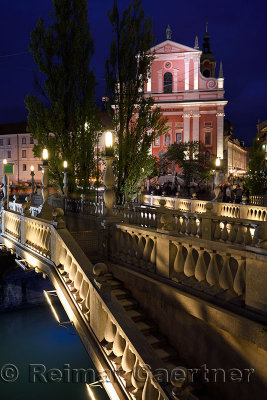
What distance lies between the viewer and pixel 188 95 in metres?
45.2

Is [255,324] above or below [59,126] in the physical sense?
below

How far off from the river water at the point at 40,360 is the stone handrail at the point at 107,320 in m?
4.58

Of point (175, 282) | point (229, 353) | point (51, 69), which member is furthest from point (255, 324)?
point (51, 69)

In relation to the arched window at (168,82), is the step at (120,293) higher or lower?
lower

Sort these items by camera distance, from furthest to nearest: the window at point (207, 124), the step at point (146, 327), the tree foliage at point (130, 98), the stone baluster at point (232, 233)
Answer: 1. the window at point (207, 124)
2. the tree foliage at point (130, 98)
3. the stone baluster at point (232, 233)
4. the step at point (146, 327)

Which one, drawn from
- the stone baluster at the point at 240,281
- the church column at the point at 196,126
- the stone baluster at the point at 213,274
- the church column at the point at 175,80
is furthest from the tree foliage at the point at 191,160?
the stone baluster at the point at 240,281

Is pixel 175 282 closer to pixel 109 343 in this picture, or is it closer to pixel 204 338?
pixel 204 338

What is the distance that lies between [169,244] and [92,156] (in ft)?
48.1

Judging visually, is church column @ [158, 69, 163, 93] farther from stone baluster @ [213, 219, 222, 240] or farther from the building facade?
stone baluster @ [213, 219, 222, 240]

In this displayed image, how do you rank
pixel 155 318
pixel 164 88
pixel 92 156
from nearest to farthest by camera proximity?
1. pixel 155 318
2. pixel 92 156
3. pixel 164 88

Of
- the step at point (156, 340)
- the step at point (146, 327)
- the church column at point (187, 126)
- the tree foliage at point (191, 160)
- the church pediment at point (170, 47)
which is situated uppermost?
the church pediment at point (170, 47)

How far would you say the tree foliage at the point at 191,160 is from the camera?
131 ft

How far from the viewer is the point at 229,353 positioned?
5078 millimetres

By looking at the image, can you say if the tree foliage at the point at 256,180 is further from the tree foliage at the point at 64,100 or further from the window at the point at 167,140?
the window at the point at 167,140
